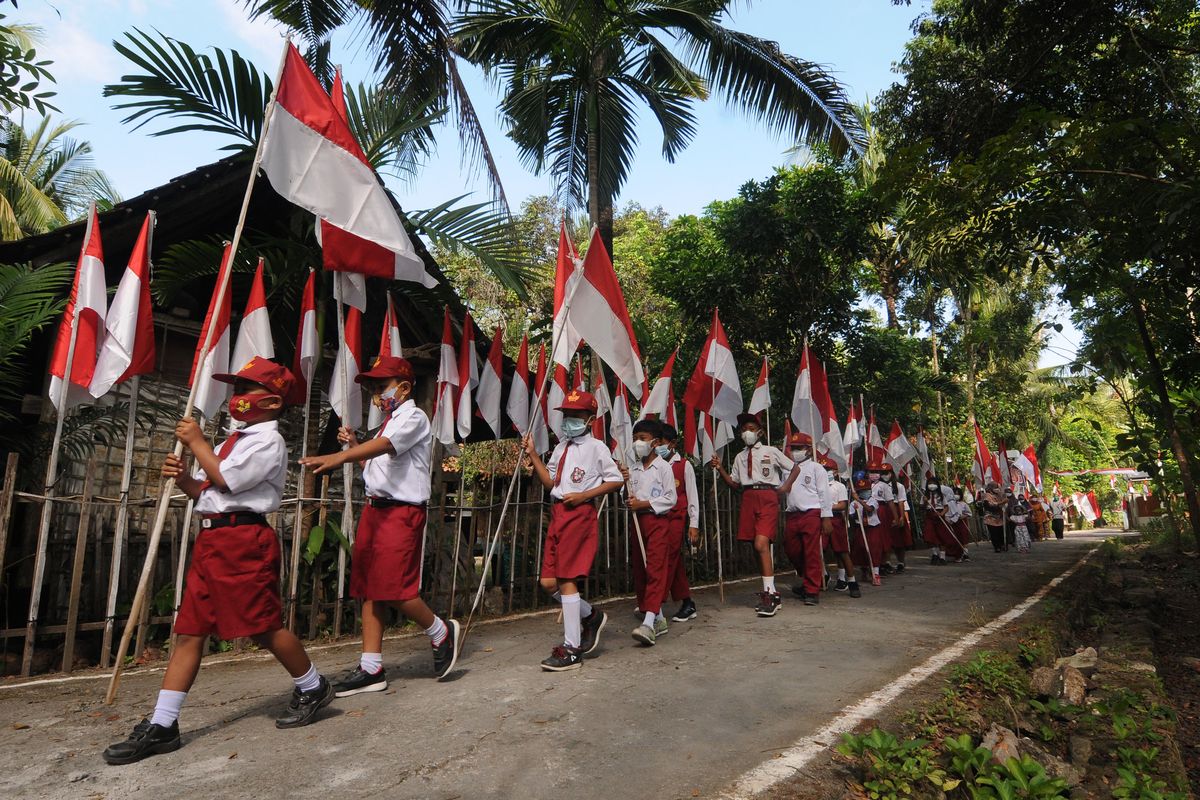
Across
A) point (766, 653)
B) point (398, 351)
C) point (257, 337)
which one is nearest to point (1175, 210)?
point (766, 653)

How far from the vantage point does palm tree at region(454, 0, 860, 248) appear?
11.3 metres

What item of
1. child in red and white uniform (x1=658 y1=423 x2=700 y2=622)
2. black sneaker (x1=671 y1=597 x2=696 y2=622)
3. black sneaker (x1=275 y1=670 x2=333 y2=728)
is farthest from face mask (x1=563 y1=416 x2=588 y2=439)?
black sneaker (x1=671 y1=597 x2=696 y2=622)

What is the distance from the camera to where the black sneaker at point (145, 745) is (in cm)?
337

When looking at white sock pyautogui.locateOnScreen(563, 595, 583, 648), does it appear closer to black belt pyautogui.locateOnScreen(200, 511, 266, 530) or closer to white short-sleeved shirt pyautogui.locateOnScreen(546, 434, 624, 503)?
white short-sleeved shirt pyautogui.locateOnScreen(546, 434, 624, 503)

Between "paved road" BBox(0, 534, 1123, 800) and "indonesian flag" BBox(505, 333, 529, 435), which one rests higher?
"indonesian flag" BBox(505, 333, 529, 435)

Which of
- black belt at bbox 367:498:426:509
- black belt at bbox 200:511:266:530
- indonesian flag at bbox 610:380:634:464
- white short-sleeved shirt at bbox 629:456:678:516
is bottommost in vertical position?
black belt at bbox 200:511:266:530

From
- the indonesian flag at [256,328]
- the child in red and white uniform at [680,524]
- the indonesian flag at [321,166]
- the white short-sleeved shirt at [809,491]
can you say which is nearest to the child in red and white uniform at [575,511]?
the child in red and white uniform at [680,524]

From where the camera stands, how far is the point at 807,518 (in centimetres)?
895

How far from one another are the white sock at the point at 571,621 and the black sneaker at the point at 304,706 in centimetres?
178

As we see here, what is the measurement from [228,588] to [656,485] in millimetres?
4020

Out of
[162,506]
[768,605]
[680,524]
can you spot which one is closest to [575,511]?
[680,524]

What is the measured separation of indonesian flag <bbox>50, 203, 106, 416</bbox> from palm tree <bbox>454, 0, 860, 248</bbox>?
22.3 feet

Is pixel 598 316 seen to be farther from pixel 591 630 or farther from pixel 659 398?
pixel 659 398

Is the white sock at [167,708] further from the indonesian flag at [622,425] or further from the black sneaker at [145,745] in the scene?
the indonesian flag at [622,425]
